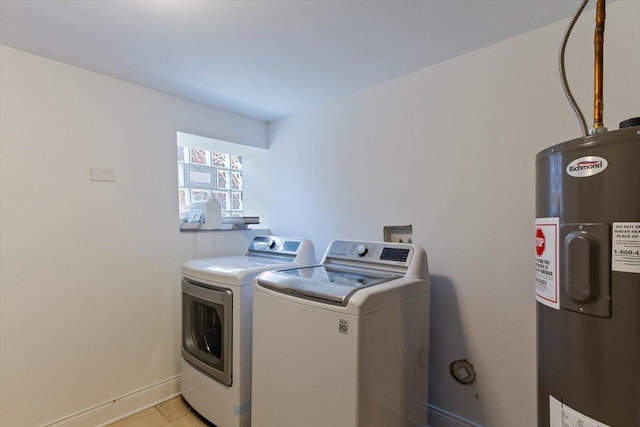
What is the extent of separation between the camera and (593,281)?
0.82 meters

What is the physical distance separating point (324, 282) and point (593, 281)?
92 centimetres

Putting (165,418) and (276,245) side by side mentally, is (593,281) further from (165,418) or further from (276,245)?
(165,418)

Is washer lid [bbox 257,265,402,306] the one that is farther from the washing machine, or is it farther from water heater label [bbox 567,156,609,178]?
water heater label [bbox 567,156,609,178]

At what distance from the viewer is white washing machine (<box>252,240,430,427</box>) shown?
1.18 metres

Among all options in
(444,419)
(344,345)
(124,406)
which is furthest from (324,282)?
(124,406)

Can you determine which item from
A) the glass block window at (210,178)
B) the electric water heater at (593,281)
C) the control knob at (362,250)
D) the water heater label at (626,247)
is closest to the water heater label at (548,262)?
the electric water heater at (593,281)

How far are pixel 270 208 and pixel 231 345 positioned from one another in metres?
1.40

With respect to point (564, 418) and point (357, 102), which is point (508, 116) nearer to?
point (357, 102)

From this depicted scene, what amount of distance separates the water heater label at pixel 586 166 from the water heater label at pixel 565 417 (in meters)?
0.66

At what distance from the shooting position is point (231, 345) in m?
1.69

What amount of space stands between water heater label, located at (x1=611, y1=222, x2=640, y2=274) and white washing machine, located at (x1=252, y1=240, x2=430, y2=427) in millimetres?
728

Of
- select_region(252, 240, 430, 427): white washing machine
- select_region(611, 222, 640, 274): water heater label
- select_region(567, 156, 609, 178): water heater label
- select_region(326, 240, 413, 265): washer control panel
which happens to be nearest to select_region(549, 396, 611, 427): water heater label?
select_region(611, 222, 640, 274): water heater label

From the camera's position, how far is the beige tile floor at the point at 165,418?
1869mm

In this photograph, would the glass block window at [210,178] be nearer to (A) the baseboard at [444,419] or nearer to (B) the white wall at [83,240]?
(B) the white wall at [83,240]
